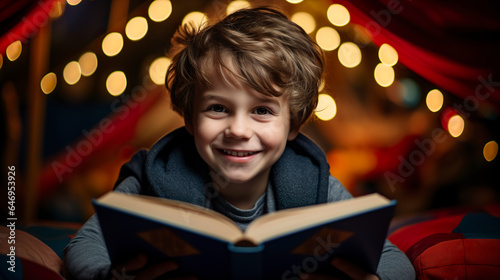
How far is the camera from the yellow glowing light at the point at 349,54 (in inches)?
64.2

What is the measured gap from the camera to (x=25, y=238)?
103cm

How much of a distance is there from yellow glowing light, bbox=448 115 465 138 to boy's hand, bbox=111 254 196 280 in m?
1.22

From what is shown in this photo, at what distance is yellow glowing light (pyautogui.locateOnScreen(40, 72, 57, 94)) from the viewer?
148cm

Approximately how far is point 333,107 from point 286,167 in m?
0.67

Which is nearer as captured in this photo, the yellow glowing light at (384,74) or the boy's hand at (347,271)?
the boy's hand at (347,271)

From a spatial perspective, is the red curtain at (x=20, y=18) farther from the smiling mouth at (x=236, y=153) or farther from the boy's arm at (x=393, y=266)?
the boy's arm at (x=393, y=266)

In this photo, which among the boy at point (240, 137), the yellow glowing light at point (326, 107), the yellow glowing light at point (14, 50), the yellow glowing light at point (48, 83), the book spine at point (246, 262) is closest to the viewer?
the book spine at point (246, 262)

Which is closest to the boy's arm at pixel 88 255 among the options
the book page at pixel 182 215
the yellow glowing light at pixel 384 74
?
the book page at pixel 182 215

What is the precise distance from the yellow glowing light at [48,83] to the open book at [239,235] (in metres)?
0.94

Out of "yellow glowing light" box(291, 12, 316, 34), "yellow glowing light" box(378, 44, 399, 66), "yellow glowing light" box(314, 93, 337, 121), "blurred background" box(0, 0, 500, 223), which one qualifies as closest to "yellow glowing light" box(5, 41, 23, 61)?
"blurred background" box(0, 0, 500, 223)

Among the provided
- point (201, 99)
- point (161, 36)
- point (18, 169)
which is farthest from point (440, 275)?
point (18, 169)

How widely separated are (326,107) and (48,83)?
105 cm

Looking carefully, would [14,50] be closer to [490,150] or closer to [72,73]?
[72,73]

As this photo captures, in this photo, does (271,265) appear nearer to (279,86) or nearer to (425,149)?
(279,86)
